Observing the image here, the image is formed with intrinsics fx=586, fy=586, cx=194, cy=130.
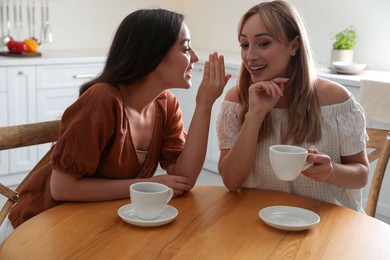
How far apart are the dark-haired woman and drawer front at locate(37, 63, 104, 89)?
7.12 ft

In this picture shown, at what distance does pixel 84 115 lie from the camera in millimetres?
1544

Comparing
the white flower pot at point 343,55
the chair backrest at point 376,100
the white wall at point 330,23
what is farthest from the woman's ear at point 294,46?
the white wall at point 330,23

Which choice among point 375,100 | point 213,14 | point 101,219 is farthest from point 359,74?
point 101,219

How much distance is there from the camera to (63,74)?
3904 millimetres

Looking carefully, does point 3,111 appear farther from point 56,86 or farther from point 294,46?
point 294,46

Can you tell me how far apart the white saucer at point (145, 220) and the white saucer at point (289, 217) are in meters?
0.21

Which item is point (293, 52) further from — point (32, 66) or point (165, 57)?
point (32, 66)

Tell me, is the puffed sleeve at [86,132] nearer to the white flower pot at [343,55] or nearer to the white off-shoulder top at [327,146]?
the white off-shoulder top at [327,146]

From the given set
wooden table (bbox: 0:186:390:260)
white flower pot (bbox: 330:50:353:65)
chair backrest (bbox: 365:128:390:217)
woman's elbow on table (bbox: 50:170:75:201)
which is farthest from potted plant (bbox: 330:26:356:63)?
woman's elbow on table (bbox: 50:170:75:201)

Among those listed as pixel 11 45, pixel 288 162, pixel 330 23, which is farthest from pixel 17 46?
pixel 288 162

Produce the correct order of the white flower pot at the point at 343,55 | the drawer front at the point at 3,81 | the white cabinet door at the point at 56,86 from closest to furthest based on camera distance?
the drawer front at the point at 3,81 → the white flower pot at the point at 343,55 → the white cabinet door at the point at 56,86

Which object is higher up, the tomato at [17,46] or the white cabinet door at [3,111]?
the tomato at [17,46]

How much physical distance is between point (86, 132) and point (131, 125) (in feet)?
0.66

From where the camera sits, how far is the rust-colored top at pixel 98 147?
4.99 feet
